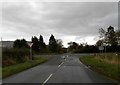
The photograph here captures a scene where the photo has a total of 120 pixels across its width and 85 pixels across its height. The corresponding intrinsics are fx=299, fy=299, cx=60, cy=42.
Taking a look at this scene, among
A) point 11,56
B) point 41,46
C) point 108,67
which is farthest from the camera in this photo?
point 41,46

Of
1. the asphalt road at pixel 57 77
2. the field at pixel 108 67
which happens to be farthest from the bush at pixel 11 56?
the field at pixel 108 67

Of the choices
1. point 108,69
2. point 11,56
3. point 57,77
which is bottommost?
point 57,77

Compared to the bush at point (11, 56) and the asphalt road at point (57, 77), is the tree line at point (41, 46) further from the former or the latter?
the asphalt road at point (57, 77)

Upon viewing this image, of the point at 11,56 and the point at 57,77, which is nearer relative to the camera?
the point at 57,77

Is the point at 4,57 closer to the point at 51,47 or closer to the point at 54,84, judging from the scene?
the point at 54,84

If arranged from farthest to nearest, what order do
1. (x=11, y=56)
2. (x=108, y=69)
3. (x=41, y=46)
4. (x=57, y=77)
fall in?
(x=41, y=46), (x=11, y=56), (x=108, y=69), (x=57, y=77)

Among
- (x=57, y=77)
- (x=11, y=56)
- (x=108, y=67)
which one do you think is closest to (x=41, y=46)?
(x=11, y=56)

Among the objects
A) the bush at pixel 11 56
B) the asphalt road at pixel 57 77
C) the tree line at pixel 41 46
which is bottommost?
the asphalt road at pixel 57 77

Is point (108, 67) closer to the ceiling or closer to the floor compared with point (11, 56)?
closer to the floor

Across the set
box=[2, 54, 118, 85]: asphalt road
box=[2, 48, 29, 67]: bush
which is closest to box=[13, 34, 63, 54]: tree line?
box=[2, 48, 29, 67]: bush

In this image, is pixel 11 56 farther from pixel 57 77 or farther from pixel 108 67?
pixel 57 77

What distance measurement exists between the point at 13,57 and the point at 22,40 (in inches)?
2779

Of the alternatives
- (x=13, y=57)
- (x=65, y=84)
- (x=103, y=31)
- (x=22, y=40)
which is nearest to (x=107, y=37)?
(x=103, y=31)

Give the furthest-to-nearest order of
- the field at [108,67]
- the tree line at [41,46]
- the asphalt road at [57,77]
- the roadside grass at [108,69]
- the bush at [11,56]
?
1. the tree line at [41,46]
2. the bush at [11,56]
3. the field at [108,67]
4. the roadside grass at [108,69]
5. the asphalt road at [57,77]
